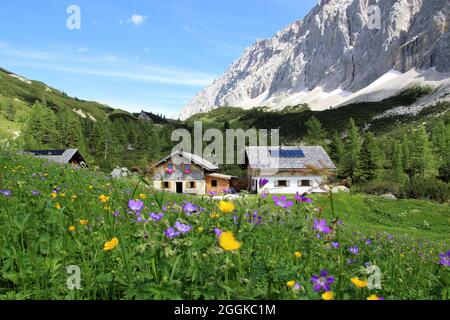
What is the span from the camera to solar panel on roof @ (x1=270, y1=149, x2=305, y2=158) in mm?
55281

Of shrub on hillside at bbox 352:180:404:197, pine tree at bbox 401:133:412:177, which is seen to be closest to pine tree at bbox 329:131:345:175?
pine tree at bbox 401:133:412:177

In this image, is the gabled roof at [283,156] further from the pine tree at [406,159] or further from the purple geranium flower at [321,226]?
the purple geranium flower at [321,226]

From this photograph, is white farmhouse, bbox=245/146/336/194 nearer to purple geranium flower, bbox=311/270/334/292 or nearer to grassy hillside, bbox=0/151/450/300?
grassy hillside, bbox=0/151/450/300

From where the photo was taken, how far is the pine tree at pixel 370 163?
2552 inches

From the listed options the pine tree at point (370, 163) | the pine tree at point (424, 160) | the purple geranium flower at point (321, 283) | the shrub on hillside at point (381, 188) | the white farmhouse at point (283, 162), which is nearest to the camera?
the purple geranium flower at point (321, 283)

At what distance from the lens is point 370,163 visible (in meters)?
65.2

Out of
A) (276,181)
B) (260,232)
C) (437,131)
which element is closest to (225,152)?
(276,181)

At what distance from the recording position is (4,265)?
278 cm

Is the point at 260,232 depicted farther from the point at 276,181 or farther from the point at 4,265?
the point at 276,181

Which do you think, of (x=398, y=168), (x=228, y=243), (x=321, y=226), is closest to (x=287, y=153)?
(x=398, y=168)

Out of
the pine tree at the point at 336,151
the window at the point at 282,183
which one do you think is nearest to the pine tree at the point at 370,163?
the pine tree at the point at 336,151

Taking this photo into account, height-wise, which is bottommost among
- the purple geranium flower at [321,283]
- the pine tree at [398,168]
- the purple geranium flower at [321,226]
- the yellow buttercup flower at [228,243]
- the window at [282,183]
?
the window at [282,183]

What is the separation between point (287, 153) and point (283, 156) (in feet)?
3.53

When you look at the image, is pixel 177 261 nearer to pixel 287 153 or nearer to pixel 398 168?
pixel 287 153
